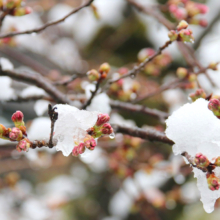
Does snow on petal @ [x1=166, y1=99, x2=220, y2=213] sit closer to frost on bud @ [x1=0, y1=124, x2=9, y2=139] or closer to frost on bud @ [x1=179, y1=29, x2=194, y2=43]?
frost on bud @ [x1=179, y1=29, x2=194, y2=43]

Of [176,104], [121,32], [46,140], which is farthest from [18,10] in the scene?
[121,32]

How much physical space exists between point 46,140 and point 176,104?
208 cm

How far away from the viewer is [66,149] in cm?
59

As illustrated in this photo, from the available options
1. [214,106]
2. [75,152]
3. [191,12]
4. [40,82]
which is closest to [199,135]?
[214,106]

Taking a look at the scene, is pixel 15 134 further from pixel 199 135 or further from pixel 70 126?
pixel 199 135

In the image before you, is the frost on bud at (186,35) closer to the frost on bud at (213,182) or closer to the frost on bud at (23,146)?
the frost on bud at (213,182)

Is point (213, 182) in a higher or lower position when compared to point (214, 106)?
lower

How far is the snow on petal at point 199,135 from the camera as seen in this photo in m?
0.56

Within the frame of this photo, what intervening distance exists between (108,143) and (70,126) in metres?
0.97

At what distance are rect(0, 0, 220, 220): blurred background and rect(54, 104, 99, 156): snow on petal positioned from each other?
1.97 feet

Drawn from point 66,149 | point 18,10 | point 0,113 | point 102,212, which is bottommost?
point 102,212

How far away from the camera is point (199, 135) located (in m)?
0.57

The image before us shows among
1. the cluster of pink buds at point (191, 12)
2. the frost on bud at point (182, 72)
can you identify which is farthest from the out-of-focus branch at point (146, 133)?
the cluster of pink buds at point (191, 12)

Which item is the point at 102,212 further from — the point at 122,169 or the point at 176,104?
the point at 176,104
